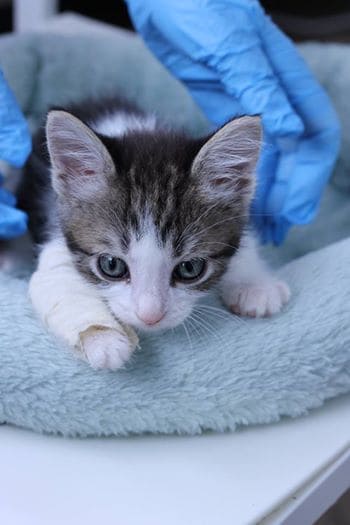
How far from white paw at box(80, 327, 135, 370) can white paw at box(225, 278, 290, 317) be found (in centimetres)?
25

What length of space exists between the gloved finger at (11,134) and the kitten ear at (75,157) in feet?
0.44

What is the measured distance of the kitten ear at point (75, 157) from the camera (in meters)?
1.02

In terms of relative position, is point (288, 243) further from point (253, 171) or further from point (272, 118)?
point (253, 171)

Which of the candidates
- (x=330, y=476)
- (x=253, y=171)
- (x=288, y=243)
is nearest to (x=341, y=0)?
(x=288, y=243)

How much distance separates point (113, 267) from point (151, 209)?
0.36 ft

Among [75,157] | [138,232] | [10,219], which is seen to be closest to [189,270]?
[138,232]

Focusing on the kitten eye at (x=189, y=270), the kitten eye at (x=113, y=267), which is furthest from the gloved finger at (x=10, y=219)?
the kitten eye at (x=189, y=270)

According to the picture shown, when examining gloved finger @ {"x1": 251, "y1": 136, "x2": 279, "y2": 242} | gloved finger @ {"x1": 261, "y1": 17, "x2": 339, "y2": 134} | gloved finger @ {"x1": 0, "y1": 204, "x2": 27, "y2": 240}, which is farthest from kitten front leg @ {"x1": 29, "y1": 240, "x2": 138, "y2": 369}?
gloved finger @ {"x1": 261, "y1": 17, "x2": 339, "y2": 134}

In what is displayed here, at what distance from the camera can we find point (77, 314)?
1.05 m

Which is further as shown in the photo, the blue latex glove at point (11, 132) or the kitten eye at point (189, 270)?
the blue latex glove at point (11, 132)

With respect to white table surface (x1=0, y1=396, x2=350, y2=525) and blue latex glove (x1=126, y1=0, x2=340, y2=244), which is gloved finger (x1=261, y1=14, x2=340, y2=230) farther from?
white table surface (x1=0, y1=396, x2=350, y2=525)

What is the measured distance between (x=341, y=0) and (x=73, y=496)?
2.62 meters

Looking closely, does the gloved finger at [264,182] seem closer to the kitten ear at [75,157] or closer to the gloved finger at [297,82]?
the gloved finger at [297,82]

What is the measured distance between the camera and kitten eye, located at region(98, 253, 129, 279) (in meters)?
1.05
